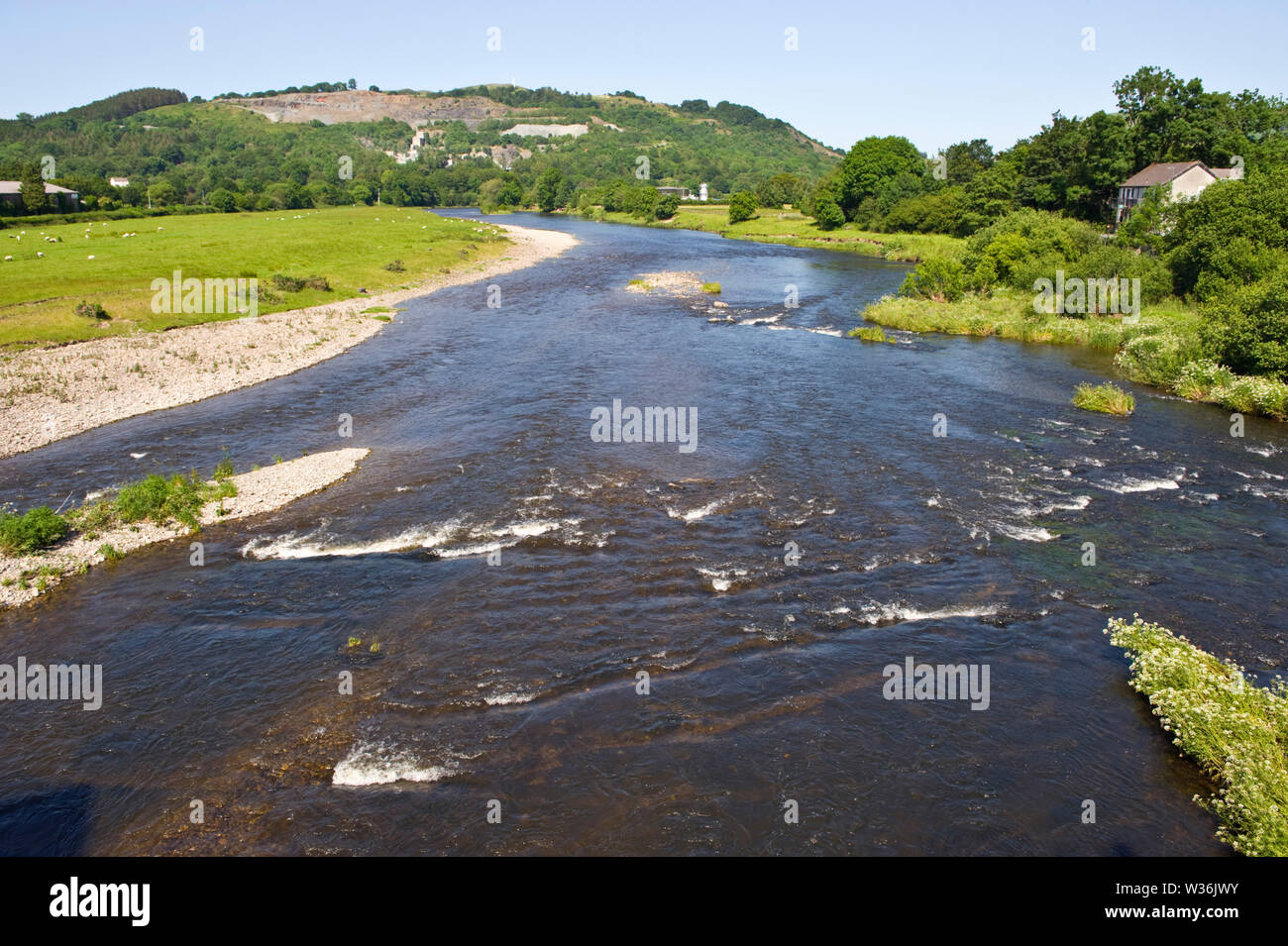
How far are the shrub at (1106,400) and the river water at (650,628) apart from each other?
1.22 meters

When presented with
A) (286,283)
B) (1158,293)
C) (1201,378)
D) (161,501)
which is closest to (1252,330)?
(1201,378)

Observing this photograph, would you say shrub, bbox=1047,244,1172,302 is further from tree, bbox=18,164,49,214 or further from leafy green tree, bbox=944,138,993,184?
tree, bbox=18,164,49,214

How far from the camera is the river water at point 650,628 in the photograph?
48.4ft

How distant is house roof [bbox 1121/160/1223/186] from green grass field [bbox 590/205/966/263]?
16.6 m

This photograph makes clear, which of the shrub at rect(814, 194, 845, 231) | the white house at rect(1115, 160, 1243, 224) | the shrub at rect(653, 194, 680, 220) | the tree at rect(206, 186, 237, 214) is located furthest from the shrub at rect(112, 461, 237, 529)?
the shrub at rect(653, 194, 680, 220)

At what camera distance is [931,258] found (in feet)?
213

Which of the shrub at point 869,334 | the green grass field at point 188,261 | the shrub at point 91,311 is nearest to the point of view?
the shrub at point 91,311

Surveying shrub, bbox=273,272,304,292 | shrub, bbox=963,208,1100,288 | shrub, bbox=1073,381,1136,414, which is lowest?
shrub, bbox=1073,381,1136,414

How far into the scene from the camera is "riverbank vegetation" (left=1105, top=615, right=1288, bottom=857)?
1375 cm

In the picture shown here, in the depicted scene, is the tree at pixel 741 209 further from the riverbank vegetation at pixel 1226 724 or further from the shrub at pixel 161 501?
the riverbank vegetation at pixel 1226 724

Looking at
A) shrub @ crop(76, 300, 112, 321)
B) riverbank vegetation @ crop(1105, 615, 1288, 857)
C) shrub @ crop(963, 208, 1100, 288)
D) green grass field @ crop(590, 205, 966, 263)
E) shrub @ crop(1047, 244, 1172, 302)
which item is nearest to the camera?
riverbank vegetation @ crop(1105, 615, 1288, 857)

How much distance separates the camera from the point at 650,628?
20672mm

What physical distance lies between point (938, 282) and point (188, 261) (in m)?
63.6

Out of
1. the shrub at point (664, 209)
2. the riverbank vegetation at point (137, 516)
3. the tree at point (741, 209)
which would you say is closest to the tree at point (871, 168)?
the tree at point (741, 209)
